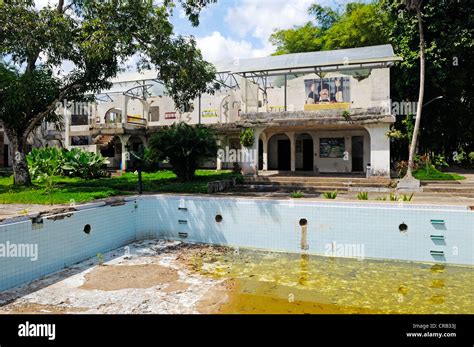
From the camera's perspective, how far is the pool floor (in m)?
6.23

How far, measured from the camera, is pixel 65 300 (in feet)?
21.2

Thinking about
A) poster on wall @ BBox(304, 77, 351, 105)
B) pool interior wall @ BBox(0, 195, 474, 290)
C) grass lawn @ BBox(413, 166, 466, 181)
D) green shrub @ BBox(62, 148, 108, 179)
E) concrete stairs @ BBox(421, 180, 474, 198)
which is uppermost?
poster on wall @ BBox(304, 77, 351, 105)

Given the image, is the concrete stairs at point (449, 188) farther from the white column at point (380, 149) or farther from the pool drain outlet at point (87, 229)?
the pool drain outlet at point (87, 229)

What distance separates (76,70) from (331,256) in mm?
11906

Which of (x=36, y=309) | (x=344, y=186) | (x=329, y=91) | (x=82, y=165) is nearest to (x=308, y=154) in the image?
(x=329, y=91)

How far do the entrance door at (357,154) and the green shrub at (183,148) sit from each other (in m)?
8.62

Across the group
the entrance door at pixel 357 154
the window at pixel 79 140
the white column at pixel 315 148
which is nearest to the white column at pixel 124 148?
the window at pixel 79 140

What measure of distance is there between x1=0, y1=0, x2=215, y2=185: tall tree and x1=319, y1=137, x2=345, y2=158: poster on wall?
348 inches

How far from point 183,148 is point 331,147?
30.2ft

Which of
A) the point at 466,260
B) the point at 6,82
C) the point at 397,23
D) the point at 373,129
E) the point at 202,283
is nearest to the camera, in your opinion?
the point at 202,283

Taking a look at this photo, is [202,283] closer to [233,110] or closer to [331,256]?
[331,256]

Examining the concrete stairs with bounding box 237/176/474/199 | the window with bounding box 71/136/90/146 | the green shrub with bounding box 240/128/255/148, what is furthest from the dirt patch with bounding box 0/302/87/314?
the window with bounding box 71/136/90/146

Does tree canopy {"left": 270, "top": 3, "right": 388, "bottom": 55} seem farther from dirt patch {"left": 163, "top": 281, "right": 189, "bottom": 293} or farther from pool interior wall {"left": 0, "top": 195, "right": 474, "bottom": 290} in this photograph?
dirt patch {"left": 163, "top": 281, "right": 189, "bottom": 293}
